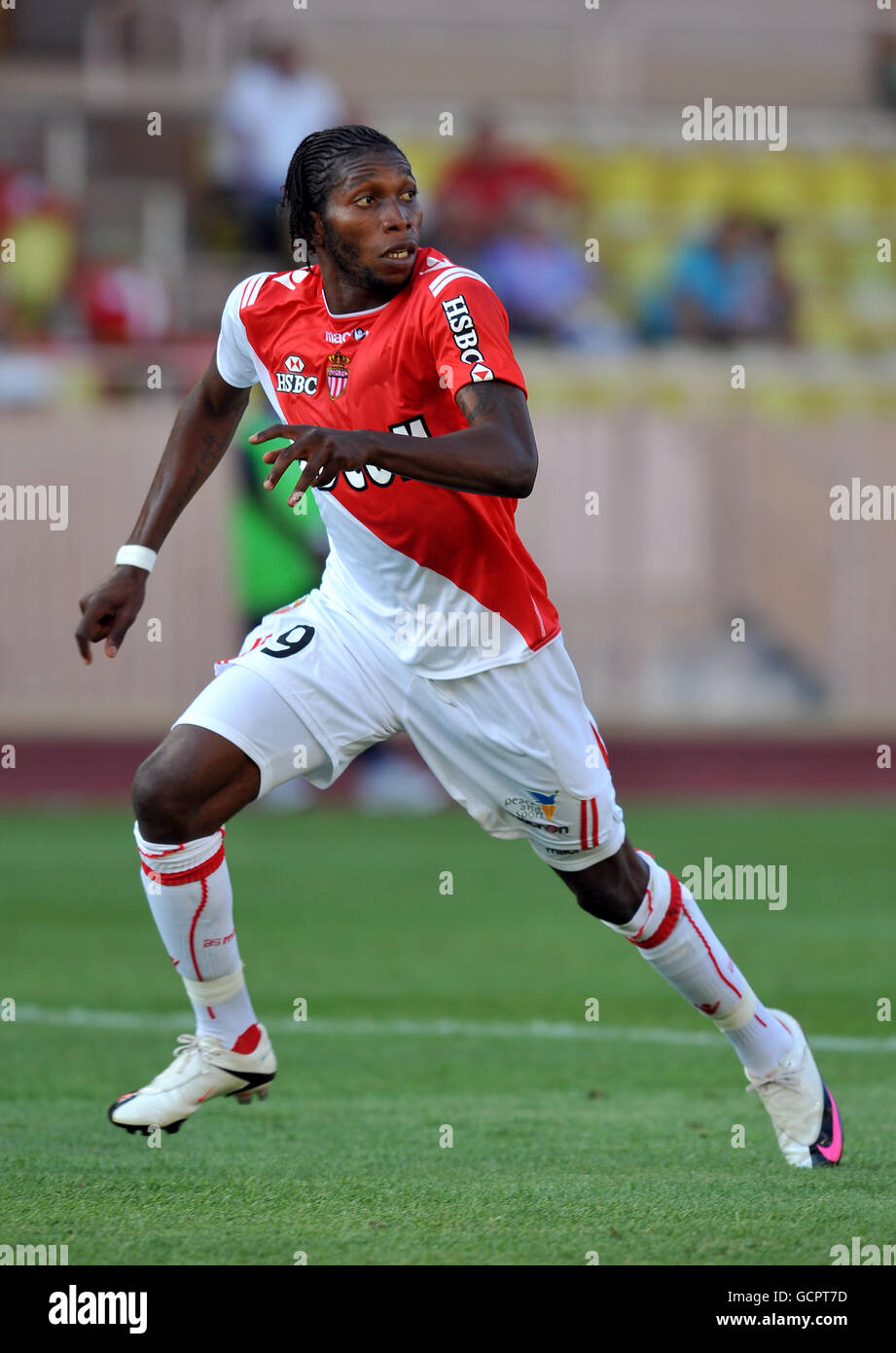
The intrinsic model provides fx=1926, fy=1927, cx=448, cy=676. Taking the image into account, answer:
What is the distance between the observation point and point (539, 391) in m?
15.5

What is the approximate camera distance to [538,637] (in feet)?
15.3

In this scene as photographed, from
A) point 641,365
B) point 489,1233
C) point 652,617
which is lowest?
point 489,1233

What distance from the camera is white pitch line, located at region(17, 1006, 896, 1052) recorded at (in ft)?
21.3

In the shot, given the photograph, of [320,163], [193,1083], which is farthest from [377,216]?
[193,1083]

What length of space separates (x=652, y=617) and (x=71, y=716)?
4607 mm

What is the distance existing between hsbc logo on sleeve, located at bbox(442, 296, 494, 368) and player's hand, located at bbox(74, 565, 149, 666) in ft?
3.31

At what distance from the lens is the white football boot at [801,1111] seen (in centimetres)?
469

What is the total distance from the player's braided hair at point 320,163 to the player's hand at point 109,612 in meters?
0.96

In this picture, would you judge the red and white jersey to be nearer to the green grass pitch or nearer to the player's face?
the player's face

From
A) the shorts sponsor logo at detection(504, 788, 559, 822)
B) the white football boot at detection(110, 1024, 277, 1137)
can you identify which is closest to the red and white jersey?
the shorts sponsor logo at detection(504, 788, 559, 822)

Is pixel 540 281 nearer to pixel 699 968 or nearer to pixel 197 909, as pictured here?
pixel 699 968
